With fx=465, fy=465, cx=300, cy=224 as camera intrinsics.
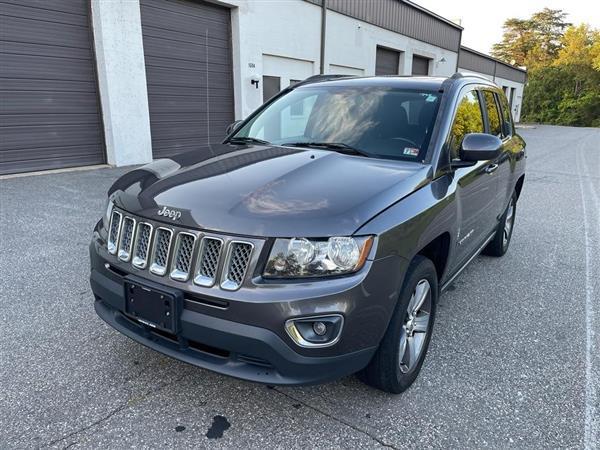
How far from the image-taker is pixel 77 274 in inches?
170

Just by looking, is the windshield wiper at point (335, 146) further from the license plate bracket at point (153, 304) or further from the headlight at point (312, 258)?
the license plate bracket at point (153, 304)

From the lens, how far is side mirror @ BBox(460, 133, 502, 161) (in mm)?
3010

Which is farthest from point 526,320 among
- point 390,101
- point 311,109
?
point 311,109

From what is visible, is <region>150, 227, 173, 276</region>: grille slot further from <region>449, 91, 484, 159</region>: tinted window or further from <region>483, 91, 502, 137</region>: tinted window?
<region>483, 91, 502, 137</region>: tinted window

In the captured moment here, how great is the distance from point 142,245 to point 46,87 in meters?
8.14

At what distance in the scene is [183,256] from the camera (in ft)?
7.32

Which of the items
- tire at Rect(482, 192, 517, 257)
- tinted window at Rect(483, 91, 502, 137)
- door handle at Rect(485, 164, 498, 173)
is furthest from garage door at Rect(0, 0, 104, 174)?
door handle at Rect(485, 164, 498, 173)

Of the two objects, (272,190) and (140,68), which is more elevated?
(140,68)

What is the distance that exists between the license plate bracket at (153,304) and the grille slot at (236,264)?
0.26 meters

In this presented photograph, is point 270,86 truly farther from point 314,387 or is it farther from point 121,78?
point 314,387

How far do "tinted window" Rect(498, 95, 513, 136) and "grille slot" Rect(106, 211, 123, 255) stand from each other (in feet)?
12.4

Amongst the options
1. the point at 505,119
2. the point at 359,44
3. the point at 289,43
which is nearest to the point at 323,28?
the point at 289,43

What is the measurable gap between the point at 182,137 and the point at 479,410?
10661 millimetres

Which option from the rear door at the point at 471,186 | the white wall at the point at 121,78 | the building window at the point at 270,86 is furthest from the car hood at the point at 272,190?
the building window at the point at 270,86
